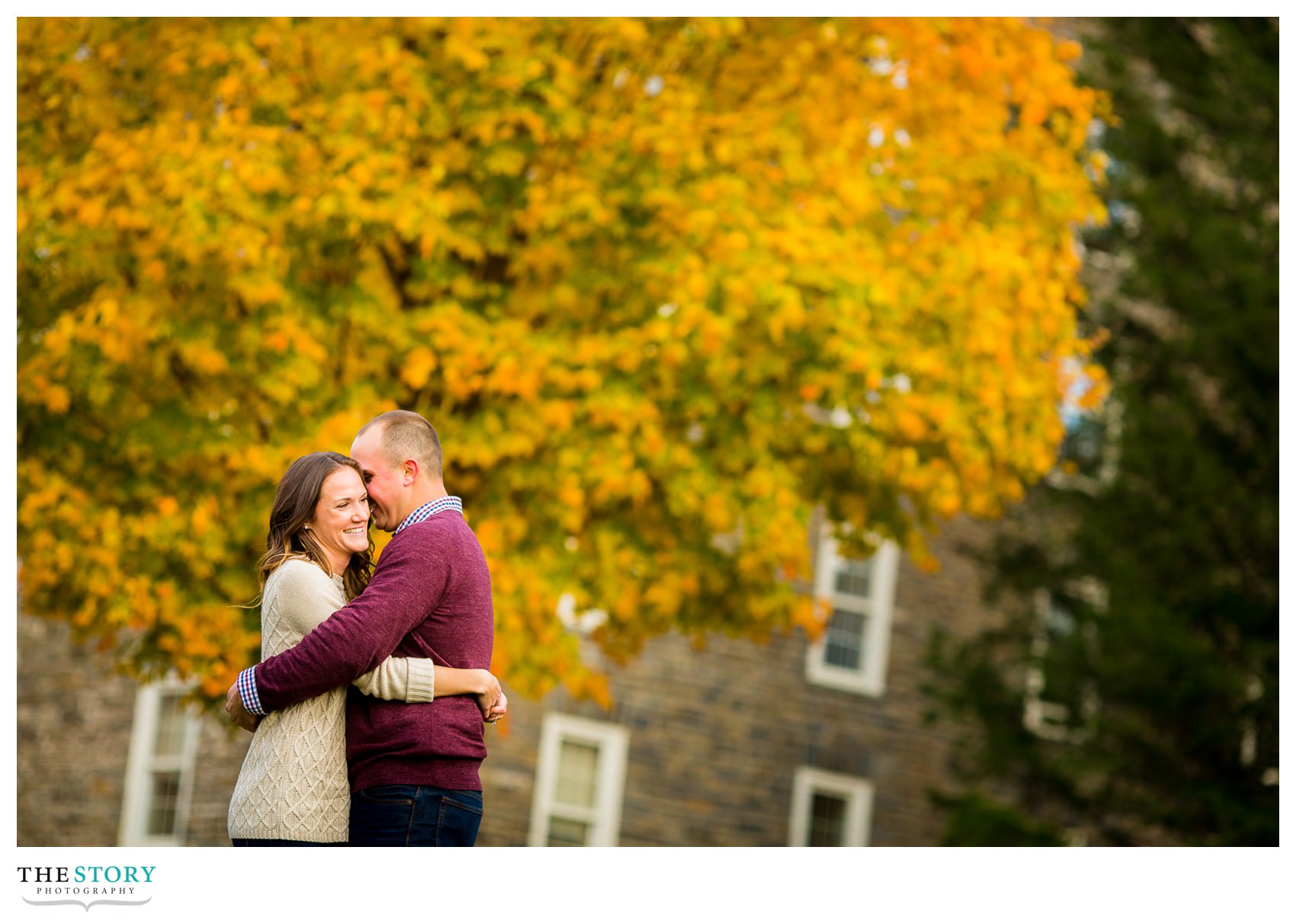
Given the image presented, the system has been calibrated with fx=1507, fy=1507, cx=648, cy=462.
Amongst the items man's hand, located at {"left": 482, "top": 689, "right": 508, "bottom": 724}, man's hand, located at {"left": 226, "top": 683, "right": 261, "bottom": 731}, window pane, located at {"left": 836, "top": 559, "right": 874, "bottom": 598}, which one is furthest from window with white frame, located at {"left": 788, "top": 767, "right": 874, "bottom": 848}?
man's hand, located at {"left": 226, "top": 683, "right": 261, "bottom": 731}

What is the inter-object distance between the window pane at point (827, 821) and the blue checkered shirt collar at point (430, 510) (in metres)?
14.1

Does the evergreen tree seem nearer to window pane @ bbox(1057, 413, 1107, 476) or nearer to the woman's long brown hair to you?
window pane @ bbox(1057, 413, 1107, 476)

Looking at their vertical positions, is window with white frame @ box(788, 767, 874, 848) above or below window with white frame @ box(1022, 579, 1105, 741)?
below

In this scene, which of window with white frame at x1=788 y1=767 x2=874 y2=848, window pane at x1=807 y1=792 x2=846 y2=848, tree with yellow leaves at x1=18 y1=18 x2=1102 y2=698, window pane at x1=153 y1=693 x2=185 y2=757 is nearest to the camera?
tree with yellow leaves at x1=18 y1=18 x2=1102 y2=698

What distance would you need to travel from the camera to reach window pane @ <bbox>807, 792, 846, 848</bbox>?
17.9 metres

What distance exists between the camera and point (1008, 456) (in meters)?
9.80

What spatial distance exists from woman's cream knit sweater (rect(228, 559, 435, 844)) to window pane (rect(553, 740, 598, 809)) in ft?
40.9

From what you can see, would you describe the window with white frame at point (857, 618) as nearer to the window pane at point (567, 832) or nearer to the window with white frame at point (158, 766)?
the window pane at point (567, 832)

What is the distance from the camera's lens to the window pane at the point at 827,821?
17906 mm

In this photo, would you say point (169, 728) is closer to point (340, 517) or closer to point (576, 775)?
point (576, 775)

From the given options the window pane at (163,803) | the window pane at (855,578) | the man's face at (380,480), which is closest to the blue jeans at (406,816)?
the man's face at (380,480)
